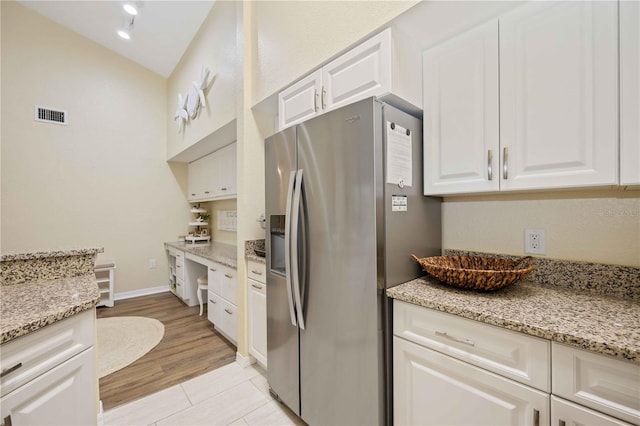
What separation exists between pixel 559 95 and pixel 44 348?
2.21 m

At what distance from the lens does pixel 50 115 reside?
3.49 m

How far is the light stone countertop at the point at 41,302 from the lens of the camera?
35.9 inches

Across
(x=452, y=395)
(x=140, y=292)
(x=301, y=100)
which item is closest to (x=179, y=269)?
(x=140, y=292)

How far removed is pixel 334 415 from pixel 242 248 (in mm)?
1323

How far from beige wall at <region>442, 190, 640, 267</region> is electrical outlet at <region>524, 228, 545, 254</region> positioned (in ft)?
0.06

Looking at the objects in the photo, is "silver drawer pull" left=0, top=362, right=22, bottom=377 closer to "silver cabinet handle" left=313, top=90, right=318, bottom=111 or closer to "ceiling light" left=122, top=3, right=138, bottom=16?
"silver cabinet handle" left=313, top=90, right=318, bottom=111

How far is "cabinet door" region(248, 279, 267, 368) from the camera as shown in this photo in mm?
1955

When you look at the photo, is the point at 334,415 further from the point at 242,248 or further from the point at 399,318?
the point at 242,248

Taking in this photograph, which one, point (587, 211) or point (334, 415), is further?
point (334, 415)

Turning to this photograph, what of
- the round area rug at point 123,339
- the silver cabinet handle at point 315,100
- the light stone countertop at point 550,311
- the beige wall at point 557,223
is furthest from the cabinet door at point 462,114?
the round area rug at point 123,339

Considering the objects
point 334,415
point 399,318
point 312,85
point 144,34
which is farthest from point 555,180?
point 144,34

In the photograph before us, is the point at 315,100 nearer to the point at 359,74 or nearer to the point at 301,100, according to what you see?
the point at 301,100

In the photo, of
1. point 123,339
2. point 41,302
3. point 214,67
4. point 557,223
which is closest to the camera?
point 41,302

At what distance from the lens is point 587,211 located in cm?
118
